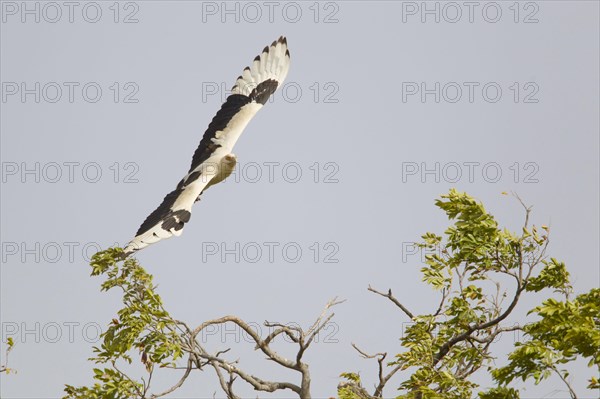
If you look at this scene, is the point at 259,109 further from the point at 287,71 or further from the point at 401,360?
the point at 401,360

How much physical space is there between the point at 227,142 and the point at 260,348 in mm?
4970

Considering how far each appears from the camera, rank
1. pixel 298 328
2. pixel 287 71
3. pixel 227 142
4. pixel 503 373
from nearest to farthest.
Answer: pixel 503 373 < pixel 298 328 < pixel 227 142 < pixel 287 71

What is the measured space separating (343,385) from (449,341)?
120 centimetres

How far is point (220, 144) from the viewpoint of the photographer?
14.3 m

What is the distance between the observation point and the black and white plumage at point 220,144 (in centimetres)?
1158

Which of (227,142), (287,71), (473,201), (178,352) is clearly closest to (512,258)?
(473,201)

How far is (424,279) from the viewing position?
9.64 m

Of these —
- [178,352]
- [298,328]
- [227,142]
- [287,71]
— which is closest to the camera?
[178,352]

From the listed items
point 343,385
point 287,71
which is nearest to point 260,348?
point 343,385

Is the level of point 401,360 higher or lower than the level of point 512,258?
lower

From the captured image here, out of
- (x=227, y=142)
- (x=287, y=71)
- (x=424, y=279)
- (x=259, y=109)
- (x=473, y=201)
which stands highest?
(x=287, y=71)

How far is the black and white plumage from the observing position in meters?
11.6

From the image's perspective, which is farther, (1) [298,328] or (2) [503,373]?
(1) [298,328]

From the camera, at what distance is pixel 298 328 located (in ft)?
33.3
